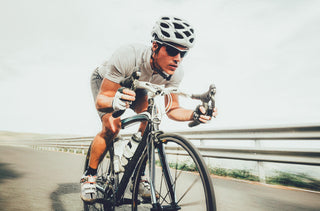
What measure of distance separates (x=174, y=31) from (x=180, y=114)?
0.93m

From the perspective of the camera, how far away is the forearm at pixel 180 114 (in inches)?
98.4

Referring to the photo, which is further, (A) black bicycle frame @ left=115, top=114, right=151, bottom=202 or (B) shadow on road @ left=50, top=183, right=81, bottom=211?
(B) shadow on road @ left=50, top=183, right=81, bottom=211

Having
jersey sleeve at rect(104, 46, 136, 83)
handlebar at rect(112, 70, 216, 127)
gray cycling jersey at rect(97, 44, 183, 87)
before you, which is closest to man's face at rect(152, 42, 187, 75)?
gray cycling jersey at rect(97, 44, 183, 87)

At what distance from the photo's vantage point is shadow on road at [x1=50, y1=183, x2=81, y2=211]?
9.25 feet

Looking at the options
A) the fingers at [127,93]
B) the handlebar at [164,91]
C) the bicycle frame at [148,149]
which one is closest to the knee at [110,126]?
the bicycle frame at [148,149]

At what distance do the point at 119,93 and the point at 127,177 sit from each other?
2.90 feet

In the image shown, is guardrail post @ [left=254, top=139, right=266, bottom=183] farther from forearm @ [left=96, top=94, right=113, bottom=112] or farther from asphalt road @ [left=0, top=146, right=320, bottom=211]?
forearm @ [left=96, top=94, right=113, bottom=112]

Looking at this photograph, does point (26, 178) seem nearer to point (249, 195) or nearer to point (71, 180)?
point (71, 180)

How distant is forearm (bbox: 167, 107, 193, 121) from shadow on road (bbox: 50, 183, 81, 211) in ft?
5.82

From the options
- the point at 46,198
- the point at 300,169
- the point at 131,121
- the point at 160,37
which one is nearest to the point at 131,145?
the point at 131,121

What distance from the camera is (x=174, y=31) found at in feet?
7.61

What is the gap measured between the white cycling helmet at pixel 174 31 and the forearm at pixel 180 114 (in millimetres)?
746

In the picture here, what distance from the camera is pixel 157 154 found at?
1964 millimetres

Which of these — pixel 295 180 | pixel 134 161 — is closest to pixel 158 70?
pixel 134 161
